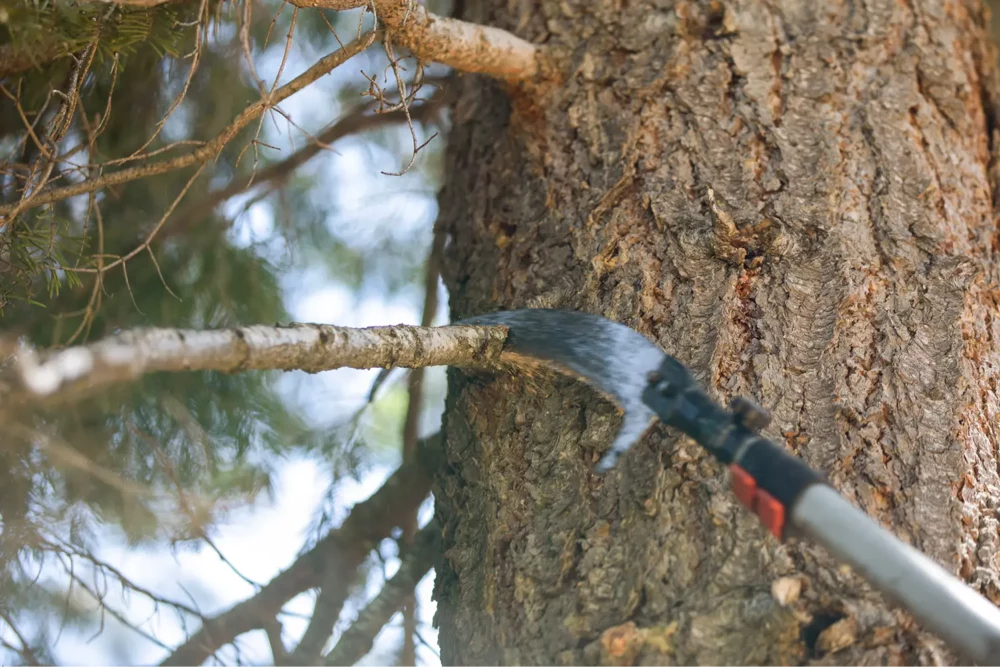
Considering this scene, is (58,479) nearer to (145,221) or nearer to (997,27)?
(145,221)

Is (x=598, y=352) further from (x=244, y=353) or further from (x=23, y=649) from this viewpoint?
(x=23, y=649)

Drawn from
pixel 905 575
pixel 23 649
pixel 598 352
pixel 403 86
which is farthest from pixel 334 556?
pixel 905 575

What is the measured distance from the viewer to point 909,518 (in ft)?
3.99

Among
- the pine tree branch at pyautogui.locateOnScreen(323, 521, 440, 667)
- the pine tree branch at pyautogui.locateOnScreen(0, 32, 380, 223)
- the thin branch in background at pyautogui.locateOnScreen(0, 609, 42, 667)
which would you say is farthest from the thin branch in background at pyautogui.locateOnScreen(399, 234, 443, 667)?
the thin branch in background at pyautogui.locateOnScreen(0, 609, 42, 667)

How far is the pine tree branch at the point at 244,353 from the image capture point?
89 centimetres

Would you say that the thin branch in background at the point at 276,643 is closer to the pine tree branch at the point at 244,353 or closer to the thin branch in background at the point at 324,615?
the thin branch in background at the point at 324,615

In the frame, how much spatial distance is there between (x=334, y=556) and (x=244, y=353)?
103 cm

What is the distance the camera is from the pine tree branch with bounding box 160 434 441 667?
183 centimetres

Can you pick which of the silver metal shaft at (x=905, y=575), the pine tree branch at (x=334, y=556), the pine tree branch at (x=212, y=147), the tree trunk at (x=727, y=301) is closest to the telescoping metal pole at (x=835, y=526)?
the silver metal shaft at (x=905, y=575)

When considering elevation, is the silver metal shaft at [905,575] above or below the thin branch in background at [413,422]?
below

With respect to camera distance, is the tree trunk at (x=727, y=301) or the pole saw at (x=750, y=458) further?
the tree trunk at (x=727, y=301)

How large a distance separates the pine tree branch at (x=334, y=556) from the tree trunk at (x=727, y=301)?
390mm

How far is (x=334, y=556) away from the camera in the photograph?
199cm

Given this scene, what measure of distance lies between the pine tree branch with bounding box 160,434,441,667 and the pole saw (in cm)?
67
